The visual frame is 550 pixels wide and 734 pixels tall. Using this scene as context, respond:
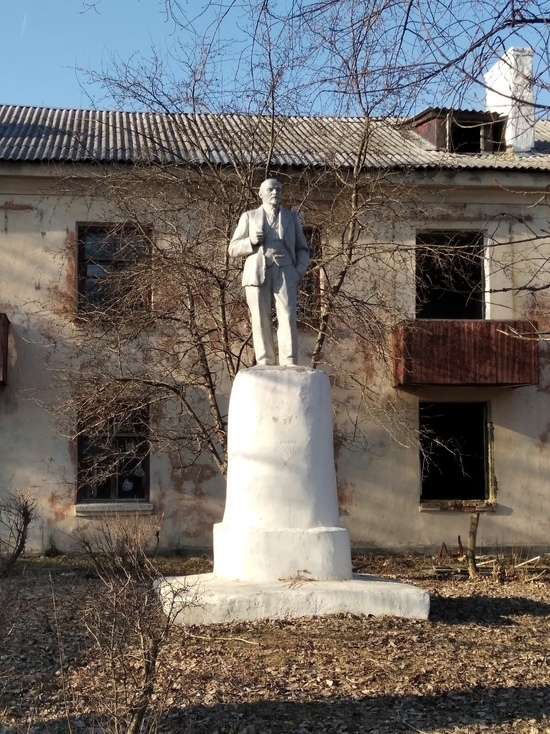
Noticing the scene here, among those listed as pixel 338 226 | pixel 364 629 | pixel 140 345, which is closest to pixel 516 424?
pixel 338 226

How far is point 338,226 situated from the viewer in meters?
11.9

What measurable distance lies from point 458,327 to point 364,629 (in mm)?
8231

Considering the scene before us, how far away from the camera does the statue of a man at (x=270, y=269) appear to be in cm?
739

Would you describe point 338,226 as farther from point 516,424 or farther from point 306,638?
point 306,638

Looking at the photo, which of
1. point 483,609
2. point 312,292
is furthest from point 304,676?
point 312,292

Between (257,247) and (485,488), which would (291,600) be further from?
(485,488)

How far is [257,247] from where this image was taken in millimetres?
7418

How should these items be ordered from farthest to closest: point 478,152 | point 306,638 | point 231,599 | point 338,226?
point 478,152 → point 338,226 → point 231,599 → point 306,638

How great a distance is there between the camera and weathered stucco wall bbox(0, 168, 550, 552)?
1388 cm

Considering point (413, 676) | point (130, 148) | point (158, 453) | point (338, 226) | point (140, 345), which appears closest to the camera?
point (413, 676)

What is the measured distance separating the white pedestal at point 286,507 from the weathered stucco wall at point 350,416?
6452 millimetres

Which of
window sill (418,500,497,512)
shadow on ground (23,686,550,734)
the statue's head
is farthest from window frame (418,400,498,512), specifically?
shadow on ground (23,686,550,734)

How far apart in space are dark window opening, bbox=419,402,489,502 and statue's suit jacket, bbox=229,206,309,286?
7.52 meters

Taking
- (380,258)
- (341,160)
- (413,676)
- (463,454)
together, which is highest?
(341,160)
